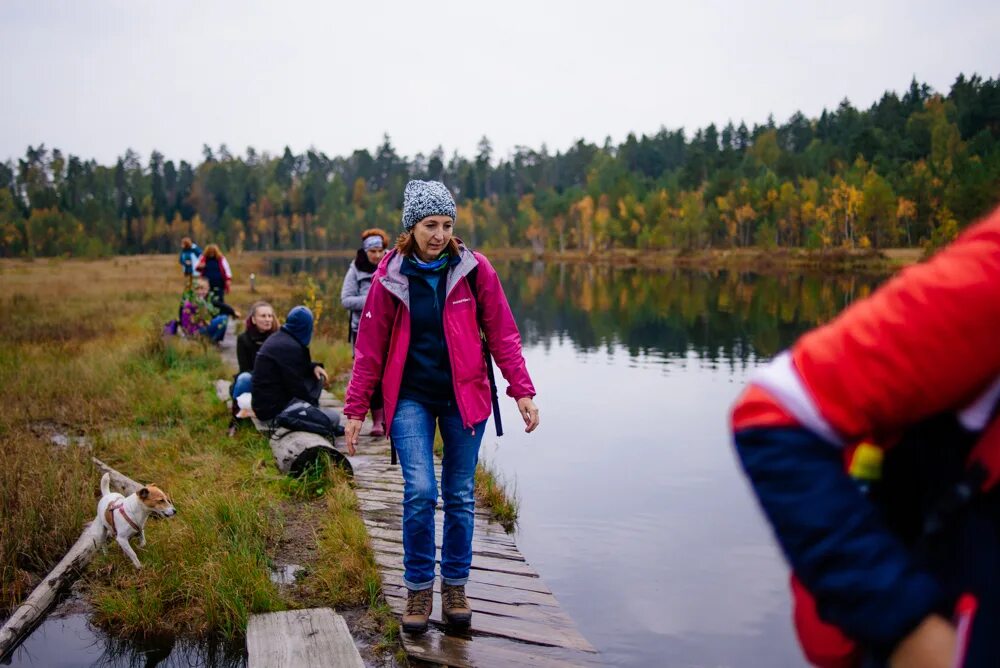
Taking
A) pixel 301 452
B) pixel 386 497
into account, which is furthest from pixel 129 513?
pixel 386 497

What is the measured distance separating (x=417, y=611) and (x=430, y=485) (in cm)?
69

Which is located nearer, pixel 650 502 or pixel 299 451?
pixel 299 451

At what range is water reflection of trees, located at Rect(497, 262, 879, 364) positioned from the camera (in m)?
20.5

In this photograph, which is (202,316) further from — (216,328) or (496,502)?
(496,502)

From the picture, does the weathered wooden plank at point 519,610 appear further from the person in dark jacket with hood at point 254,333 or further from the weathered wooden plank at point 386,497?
the person in dark jacket with hood at point 254,333

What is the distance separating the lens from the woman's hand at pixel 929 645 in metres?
1.16

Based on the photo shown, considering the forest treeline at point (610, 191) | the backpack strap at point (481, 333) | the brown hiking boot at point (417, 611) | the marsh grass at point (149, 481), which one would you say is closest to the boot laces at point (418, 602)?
the brown hiking boot at point (417, 611)

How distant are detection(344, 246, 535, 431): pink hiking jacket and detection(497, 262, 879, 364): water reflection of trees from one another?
14.9 meters

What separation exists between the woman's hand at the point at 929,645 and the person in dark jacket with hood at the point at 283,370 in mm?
6506

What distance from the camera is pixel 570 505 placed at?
838cm

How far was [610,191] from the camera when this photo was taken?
94.4m

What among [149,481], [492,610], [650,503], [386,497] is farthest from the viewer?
[650,503]

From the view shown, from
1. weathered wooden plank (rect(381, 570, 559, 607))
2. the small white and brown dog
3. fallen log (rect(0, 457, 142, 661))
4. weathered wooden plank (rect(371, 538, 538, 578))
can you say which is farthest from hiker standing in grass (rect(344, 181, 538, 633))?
fallen log (rect(0, 457, 142, 661))

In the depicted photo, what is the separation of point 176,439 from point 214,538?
2989mm
